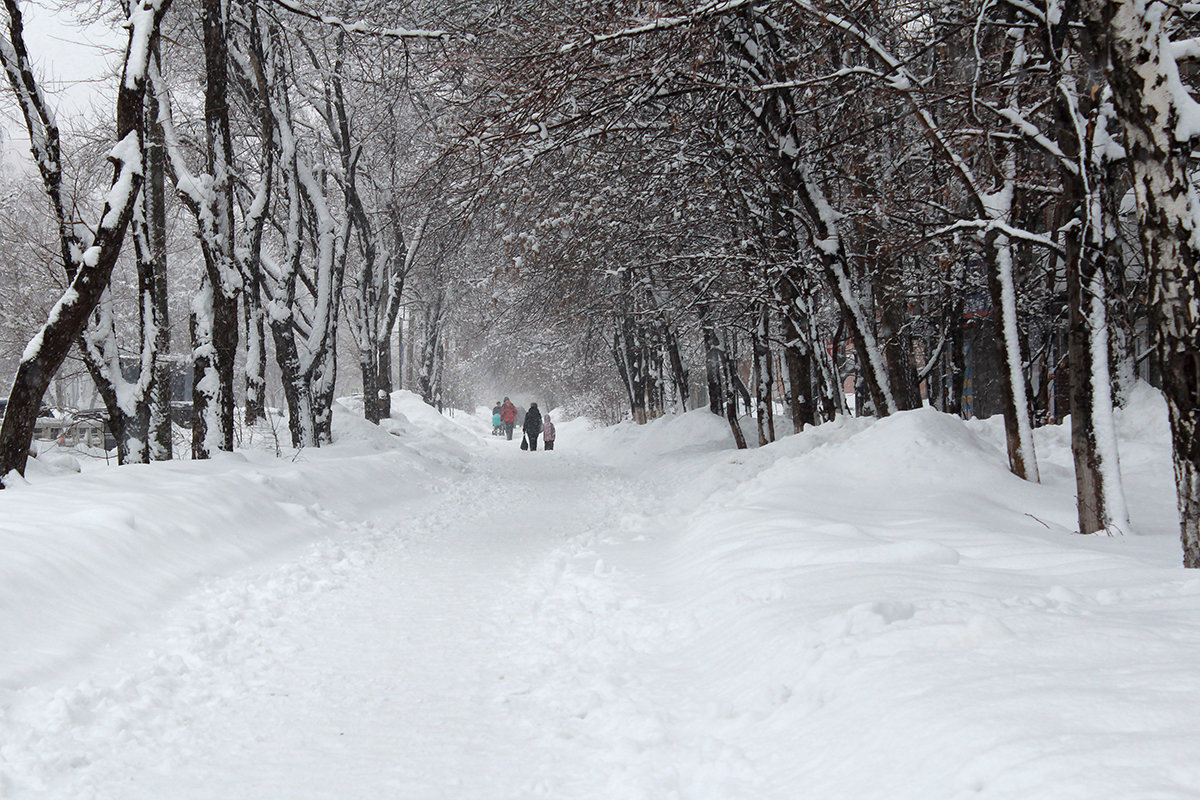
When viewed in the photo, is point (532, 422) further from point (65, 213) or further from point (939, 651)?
point (939, 651)

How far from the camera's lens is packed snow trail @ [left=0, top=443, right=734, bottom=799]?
10.1 feet

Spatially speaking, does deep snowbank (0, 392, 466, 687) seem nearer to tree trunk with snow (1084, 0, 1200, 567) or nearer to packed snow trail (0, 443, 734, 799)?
packed snow trail (0, 443, 734, 799)

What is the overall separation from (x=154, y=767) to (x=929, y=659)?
10.1 feet

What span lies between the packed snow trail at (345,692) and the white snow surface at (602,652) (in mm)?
17

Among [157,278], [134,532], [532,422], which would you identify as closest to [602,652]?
[134,532]

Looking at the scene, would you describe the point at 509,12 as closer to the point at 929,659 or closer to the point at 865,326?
the point at 865,326

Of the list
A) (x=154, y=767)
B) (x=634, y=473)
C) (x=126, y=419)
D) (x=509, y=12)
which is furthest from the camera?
(x=634, y=473)

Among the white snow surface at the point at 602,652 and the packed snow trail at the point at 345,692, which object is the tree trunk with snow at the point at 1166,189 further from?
the packed snow trail at the point at 345,692

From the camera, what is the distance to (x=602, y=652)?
15.1 ft

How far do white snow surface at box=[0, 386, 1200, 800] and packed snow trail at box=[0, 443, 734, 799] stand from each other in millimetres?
17

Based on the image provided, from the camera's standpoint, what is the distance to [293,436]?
15.0 meters

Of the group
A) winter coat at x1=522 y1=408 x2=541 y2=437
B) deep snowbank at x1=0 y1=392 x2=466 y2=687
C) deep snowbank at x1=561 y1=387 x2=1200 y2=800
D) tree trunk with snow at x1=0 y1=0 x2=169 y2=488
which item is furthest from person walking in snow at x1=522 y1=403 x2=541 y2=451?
deep snowbank at x1=561 y1=387 x2=1200 y2=800

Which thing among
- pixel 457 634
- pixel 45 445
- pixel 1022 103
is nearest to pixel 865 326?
pixel 1022 103

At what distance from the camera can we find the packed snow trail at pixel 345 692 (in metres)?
3.09
